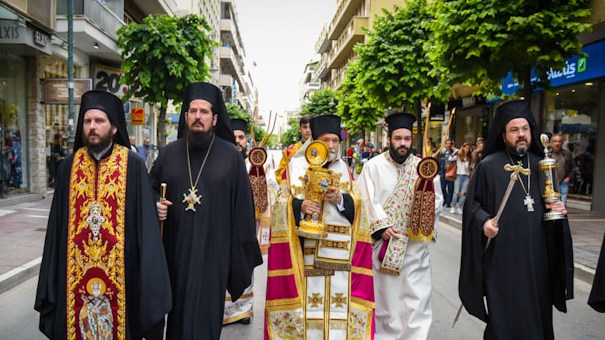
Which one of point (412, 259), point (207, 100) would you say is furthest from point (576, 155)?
point (207, 100)

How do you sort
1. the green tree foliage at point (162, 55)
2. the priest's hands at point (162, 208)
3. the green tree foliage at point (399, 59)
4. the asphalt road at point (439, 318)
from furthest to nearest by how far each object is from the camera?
1. the green tree foliage at point (399, 59)
2. the green tree foliage at point (162, 55)
3. the asphalt road at point (439, 318)
4. the priest's hands at point (162, 208)

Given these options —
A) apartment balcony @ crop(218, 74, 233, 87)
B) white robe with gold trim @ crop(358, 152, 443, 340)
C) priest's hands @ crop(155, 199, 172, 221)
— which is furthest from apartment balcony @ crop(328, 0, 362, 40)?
priest's hands @ crop(155, 199, 172, 221)

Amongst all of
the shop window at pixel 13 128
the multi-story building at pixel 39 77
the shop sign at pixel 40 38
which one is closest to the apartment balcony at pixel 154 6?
the multi-story building at pixel 39 77

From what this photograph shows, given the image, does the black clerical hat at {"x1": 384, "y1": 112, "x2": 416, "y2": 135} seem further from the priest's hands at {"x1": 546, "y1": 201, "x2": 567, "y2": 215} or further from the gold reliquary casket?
the priest's hands at {"x1": 546, "y1": 201, "x2": 567, "y2": 215}

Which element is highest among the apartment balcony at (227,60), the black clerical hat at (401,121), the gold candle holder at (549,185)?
the apartment balcony at (227,60)

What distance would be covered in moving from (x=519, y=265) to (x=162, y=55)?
1249 cm

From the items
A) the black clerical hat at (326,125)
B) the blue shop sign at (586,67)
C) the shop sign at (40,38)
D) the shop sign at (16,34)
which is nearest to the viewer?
the black clerical hat at (326,125)

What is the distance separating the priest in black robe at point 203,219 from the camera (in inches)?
135

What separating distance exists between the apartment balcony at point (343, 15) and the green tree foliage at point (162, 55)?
32257mm

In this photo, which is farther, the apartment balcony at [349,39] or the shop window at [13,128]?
the apartment balcony at [349,39]

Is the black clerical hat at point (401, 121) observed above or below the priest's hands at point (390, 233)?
above

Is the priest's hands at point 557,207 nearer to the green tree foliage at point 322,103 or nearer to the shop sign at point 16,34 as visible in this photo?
the shop sign at point 16,34

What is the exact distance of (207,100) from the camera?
366cm

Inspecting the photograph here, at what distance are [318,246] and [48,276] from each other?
210 cm
